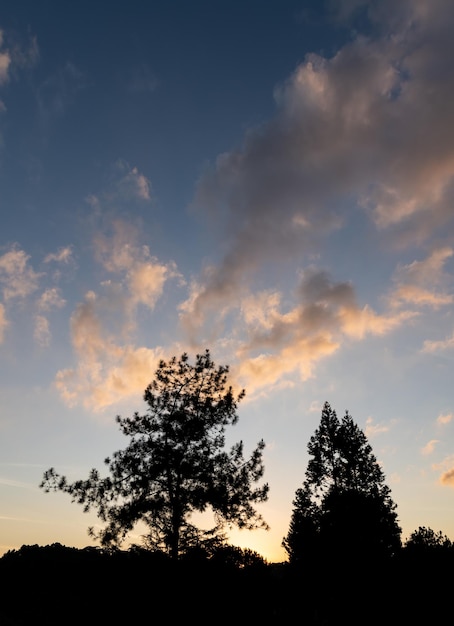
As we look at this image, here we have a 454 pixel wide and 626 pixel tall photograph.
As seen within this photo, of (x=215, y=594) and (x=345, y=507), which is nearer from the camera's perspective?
(x=215, y=594)

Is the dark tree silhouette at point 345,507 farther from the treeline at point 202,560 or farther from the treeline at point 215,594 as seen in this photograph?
the treeline at point 215,594

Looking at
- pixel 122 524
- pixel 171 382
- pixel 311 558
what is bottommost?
pixel 311 558

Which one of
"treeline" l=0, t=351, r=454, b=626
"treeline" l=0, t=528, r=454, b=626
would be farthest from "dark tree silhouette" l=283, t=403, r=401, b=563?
"treeline" l=0, t=528, r=454, b=626

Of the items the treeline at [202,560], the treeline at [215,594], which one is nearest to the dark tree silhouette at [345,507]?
the treeline at [202,560]

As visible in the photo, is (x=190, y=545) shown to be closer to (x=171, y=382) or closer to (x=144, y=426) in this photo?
(x=144, y=426)

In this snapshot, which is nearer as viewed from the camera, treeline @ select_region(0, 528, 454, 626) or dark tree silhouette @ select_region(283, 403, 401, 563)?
treeline @ select_region(0, 528, 454, 626)

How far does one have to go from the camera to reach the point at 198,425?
75.9 feet

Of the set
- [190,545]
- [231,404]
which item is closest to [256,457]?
[231,404]

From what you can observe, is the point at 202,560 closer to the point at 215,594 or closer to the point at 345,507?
the point at 215,594

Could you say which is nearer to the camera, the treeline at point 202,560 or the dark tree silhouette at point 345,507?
the treeline at point 202,560

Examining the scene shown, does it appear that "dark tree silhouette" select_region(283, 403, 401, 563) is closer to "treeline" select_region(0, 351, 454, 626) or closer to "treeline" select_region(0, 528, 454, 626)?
"treeline" select_region(0, 351, 454, 626)

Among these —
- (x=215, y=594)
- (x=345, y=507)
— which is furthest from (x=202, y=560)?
(x=345, y=507)

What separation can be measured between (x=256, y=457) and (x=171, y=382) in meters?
6.43

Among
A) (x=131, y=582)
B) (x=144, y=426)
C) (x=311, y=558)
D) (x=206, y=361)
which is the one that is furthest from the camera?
(x=311, y=558)
